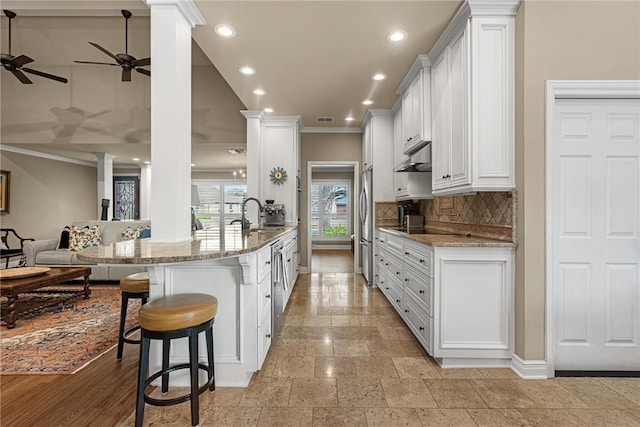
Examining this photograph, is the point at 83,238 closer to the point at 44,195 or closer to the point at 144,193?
the point at 44,195

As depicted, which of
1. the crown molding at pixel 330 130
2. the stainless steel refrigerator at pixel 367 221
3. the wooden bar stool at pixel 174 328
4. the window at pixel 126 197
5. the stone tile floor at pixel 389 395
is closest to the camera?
the wooden bar stool at pixel 174 328

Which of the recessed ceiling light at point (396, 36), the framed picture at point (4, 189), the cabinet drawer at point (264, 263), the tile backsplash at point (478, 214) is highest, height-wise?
the recessed ceiling light at point (396, 36)

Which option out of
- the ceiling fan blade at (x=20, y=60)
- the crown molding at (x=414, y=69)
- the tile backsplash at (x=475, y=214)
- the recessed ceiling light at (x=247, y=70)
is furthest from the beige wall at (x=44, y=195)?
the tile backsplash at (x=475, y=214)

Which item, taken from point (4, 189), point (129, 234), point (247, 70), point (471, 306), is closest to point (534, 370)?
point (471, 306)

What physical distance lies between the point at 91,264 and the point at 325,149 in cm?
436

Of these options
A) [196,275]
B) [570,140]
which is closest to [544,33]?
[570,140]

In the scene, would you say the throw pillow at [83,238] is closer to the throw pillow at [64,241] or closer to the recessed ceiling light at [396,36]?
the throw pillow at [64,241]

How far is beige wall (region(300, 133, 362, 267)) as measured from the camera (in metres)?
5.89

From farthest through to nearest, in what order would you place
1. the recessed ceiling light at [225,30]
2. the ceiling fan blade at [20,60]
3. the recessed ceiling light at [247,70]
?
the ceiling fan blade at [20,60]
the recessed ceiling light at [247,70]
the recessed ceiling light at [225,30]

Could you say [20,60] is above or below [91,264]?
above

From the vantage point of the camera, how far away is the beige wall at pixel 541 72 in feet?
7.17

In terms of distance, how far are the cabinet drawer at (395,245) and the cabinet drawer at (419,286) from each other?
305 millimetres

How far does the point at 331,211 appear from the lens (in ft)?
33.9

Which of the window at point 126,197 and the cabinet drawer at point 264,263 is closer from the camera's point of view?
the cabinet drawer at point 264,263
